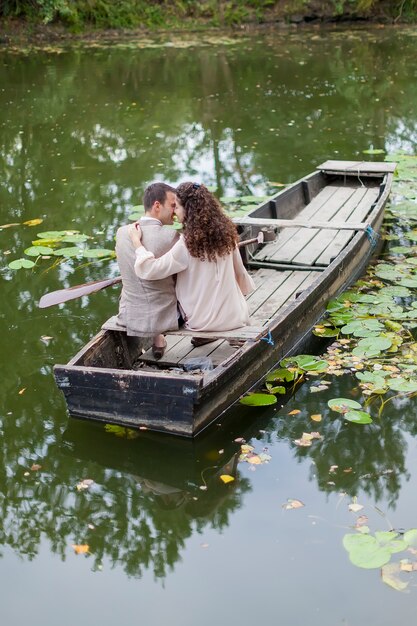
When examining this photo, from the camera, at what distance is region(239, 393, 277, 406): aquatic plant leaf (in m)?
5.06

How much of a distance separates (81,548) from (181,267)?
1640 millimetres

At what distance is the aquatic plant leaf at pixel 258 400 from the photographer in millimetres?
5059

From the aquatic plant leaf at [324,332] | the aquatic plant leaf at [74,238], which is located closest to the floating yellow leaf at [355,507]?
the aquatic plant leaf at [324,332]

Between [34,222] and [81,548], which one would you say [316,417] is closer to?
[81,548]

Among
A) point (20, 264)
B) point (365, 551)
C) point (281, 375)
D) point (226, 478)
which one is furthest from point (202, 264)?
point (20, 264)

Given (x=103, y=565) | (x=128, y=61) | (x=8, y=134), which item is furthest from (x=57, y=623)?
(x=128, y=61)

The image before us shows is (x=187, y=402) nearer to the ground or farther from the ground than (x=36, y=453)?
farther from the ground

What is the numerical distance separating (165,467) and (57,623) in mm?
1259

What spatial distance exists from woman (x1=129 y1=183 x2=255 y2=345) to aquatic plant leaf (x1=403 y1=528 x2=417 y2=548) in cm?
162

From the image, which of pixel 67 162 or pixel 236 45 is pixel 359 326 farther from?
pixel 236 45

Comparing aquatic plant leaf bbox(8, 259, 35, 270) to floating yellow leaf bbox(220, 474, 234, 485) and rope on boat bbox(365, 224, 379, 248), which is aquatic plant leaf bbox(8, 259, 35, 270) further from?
floating yellow leaf bbox(220, 474, 234, 485)

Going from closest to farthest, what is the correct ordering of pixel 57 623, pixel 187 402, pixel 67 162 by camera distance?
1. pixel 57 623
2. pixel 187 402
3. pixel 67 162

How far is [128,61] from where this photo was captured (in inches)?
728

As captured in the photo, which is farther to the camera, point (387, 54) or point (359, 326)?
point (387, 54)
